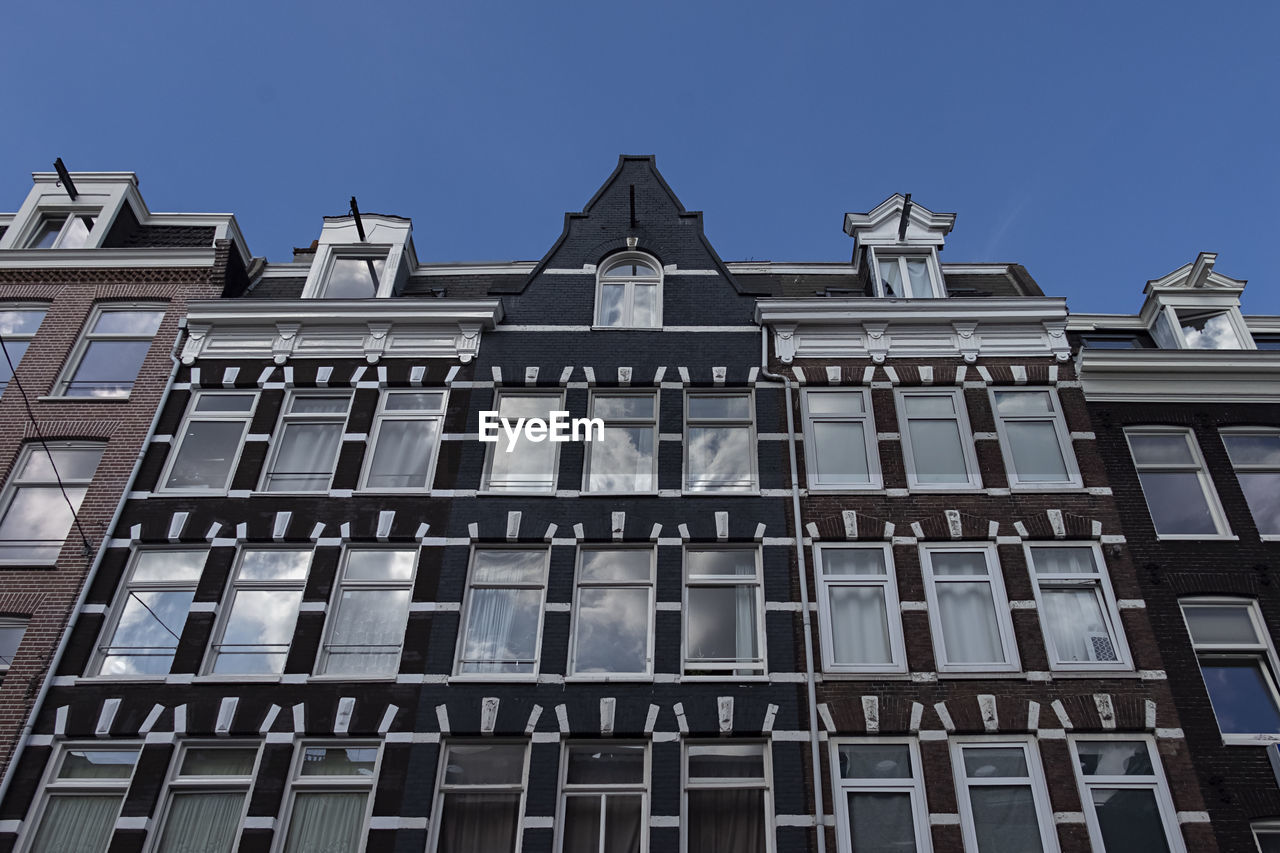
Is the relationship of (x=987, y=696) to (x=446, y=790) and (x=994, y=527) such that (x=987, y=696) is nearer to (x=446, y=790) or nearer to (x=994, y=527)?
(x=994, y=527)

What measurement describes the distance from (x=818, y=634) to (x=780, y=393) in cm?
519

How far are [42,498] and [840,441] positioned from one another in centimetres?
1553

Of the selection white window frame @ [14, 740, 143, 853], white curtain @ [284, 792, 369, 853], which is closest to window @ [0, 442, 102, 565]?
white window frame @ [14, 740, 143, 853]

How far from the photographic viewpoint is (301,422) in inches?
768

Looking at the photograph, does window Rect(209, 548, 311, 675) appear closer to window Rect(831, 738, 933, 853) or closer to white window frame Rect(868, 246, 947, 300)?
window Rect(831, 738, 933, 853)

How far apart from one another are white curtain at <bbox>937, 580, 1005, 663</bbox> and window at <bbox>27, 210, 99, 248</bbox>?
67.6ft

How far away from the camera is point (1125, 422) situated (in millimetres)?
19328

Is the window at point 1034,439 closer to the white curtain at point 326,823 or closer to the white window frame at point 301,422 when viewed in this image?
the white curtain at point 326,823

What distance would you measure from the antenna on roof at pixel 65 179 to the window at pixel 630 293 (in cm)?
1301

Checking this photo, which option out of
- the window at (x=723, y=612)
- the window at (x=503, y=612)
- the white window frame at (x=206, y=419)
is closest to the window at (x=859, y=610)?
the window at (x=723, y=612)

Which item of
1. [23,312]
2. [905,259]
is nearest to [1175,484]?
[905,259]

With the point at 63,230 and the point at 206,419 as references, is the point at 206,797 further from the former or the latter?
the point at 63,230

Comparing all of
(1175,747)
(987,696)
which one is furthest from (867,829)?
(1175,747)

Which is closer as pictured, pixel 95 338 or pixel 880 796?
pixel 880 796
